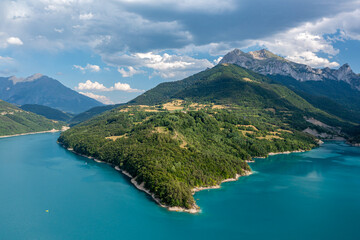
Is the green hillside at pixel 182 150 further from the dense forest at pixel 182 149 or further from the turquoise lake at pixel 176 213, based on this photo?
the turquoise lake at pixel 176 213

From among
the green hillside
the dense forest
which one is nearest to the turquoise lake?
the green hillside

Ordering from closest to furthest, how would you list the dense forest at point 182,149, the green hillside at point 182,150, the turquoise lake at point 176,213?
the turquoise lake at point 176,213 < the green hillside at point 182,150 < the dense forest at point 182,149

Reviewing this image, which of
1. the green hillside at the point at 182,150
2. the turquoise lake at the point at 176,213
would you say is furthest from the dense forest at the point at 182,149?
the turquoise lake at the point at 176,213

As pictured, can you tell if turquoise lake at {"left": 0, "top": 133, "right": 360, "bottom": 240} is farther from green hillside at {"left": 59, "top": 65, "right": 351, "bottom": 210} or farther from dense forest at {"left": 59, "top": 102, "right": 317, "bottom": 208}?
dense forest at {"left": 59, "top": 102, "right": 317, "bottom": 208}

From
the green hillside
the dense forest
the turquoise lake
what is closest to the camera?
the turquoise lake

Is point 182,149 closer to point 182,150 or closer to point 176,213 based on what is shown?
point 182,150

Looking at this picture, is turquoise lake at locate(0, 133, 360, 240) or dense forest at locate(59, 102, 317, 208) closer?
turquoise lake at locate(0, 133, 360, 240)

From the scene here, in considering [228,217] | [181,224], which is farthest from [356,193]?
[181,224]

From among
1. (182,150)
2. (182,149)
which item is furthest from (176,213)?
(182,149)
